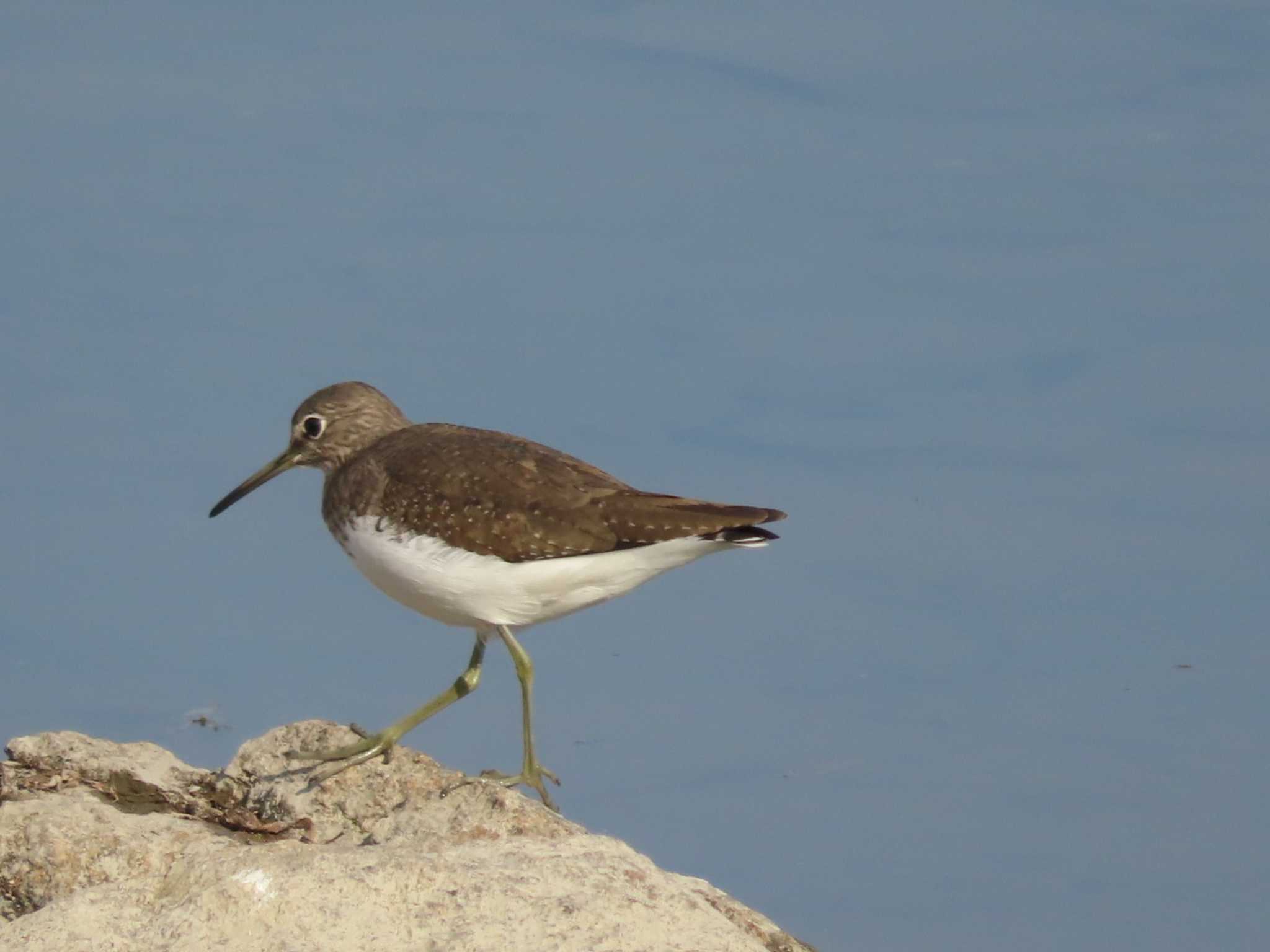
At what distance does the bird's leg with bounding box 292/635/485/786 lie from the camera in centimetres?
938

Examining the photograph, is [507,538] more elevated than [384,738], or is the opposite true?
[507,538]

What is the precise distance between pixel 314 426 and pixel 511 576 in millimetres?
1920

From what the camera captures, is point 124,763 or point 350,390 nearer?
point 124,763

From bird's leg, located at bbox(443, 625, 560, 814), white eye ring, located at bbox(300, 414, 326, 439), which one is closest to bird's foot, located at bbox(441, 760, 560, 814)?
bird's leg, located at bbox(443, 625, 560, 814)

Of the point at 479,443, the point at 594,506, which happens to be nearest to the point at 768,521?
the point at 594,506

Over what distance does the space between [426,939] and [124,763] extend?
314cm

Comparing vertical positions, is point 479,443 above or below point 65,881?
above

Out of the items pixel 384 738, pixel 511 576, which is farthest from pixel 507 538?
pixel 384 738

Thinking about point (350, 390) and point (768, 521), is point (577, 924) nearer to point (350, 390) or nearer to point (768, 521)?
point (768, 521)

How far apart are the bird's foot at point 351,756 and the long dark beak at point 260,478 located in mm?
2162

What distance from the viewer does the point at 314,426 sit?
10.7m

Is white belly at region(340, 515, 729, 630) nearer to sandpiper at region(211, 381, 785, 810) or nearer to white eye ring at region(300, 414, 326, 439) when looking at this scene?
sandpiper at region(211, 381, 785, 810)

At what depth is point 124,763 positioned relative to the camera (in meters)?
9.55

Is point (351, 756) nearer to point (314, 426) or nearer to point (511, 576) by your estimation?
point (511, 576)
